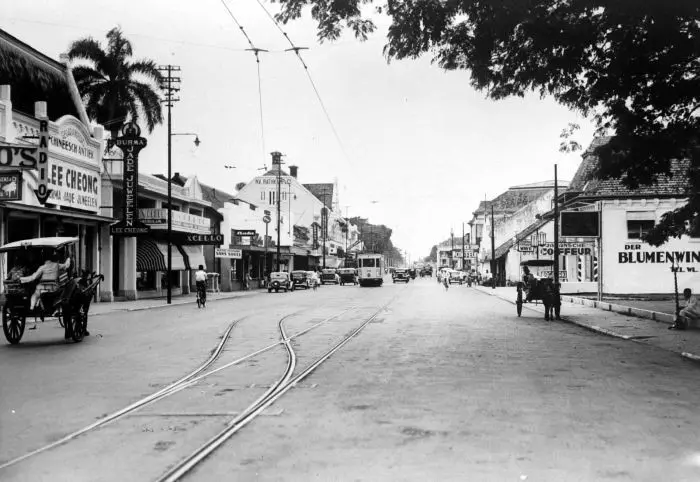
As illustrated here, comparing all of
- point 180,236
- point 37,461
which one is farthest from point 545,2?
point 180,236

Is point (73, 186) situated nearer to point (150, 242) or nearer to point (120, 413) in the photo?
point (150, 242)

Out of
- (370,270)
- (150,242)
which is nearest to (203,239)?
(150,242)

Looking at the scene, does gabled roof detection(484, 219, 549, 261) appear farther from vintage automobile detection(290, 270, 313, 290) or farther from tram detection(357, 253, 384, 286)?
vintage automobile detection(290, 270, 313, 290)

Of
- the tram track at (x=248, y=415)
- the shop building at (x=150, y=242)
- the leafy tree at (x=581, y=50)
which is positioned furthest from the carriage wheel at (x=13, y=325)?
the shop building at (x=150, y=242)

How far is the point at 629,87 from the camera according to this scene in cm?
1263

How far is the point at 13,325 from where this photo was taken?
46.3ft

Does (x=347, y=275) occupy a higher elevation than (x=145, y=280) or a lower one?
lower

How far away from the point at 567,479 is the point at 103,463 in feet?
11.4

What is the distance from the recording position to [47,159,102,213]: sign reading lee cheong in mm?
28916

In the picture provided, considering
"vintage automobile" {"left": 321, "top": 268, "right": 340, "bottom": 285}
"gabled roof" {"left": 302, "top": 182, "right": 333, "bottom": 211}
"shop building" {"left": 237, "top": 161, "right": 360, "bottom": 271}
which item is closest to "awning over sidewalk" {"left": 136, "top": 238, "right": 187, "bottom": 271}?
"shop building" {"left": 237, "top": 161, "right": 360, "bottom": 271}

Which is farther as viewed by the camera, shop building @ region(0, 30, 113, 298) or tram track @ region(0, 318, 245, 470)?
shop building @ region(0, 30, 113, 298)

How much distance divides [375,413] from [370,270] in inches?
2272

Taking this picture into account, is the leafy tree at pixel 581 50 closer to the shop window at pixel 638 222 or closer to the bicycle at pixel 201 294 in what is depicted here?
the bicycle at pixel 201 294

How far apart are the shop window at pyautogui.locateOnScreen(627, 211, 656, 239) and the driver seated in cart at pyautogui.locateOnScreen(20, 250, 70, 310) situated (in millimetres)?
29519
